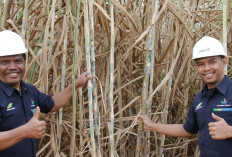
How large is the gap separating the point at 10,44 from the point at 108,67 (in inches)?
22.4

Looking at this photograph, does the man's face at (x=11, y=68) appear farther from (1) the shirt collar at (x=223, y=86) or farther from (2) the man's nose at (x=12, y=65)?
(1) the shirt collar at (x=223, y=86)

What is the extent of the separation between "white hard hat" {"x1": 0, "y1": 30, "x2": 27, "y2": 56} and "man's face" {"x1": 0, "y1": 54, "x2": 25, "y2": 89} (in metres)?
0.04

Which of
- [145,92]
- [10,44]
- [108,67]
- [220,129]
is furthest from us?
[108,67]

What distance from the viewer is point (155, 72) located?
197cm

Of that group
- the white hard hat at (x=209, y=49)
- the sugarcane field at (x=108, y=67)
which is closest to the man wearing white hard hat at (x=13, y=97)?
the sugarcane field at (x=108, y=67)

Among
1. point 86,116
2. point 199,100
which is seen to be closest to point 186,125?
point 199,100

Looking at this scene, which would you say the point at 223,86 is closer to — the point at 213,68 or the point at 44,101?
the point at 213,68

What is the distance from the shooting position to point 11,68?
146cm

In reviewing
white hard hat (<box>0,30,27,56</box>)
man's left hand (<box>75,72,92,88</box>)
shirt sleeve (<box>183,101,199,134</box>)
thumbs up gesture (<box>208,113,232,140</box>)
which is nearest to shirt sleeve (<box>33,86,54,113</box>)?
man's left hand (<box>75,72,92,88</box>)

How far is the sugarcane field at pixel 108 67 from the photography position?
160 cm

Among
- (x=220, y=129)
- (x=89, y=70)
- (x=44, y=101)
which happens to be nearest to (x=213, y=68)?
(x=220, y=129)

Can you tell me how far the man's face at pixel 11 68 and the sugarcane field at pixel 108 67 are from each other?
0.43 feet

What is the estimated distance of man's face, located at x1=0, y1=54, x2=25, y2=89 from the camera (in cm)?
147

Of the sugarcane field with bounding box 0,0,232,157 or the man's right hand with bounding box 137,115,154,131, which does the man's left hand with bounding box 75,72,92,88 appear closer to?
the sugarcane field with bounding box 0,0,232,157
